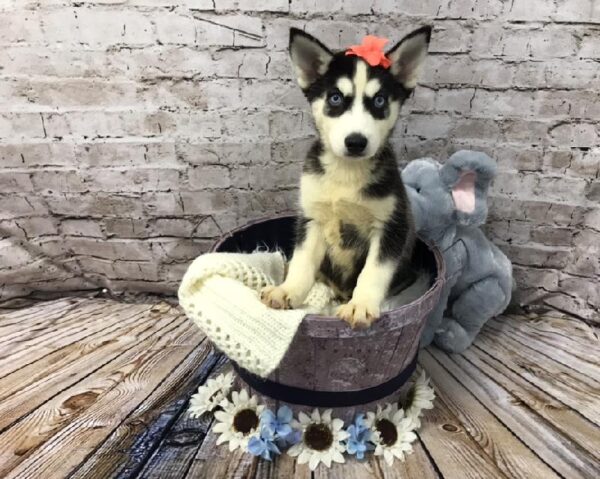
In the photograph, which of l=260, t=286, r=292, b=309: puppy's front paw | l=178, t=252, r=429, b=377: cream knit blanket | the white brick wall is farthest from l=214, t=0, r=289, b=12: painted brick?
l=260, t=286, r=292, b=309: puppy's front paw

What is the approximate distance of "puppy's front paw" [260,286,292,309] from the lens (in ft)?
4.06

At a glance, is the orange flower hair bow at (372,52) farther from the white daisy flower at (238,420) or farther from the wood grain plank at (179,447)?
the wood grain plank at (179,447)

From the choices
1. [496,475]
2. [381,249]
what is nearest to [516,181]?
[381,249]

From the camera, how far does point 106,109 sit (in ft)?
5.81

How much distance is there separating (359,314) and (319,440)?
14.7 inches

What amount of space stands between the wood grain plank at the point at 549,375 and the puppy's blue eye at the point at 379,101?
0.97 metres

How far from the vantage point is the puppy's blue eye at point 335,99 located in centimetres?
125

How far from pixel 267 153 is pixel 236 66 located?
0.33 m

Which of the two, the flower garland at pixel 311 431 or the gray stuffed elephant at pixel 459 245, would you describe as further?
the gray stuffed elephant at pixel 459 245

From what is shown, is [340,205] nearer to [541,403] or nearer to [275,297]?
[275,297]

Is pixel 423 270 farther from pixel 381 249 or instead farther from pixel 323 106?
pixel 323 106

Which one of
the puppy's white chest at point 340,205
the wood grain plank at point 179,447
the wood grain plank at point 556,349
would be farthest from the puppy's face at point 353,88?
the wood grain plank at point 556,349

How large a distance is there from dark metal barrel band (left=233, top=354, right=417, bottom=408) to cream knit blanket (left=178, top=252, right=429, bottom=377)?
207 mm

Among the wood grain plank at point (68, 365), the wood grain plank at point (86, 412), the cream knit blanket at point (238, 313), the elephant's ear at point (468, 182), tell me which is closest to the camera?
the cream knit blanket at point (238, 313)
